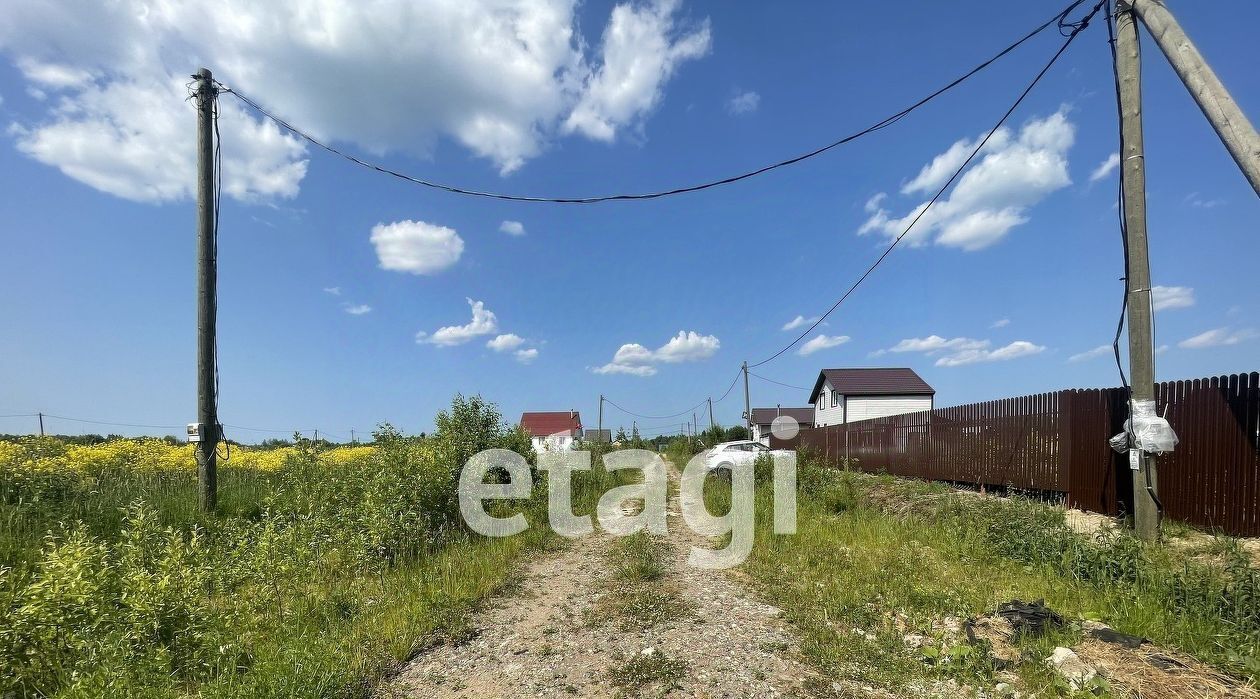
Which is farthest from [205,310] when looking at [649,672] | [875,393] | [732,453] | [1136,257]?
[875,393]

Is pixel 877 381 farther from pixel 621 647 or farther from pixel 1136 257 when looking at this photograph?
pixel 621 647

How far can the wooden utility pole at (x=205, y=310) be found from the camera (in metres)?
6.71

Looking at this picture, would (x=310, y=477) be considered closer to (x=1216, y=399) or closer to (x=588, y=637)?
(x=588, y=637)

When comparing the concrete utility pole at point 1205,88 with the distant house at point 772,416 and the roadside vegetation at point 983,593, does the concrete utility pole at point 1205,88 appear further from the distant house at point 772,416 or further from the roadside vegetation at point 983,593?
the distant house at point 772,416

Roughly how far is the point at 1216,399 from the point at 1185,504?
3.80 ft

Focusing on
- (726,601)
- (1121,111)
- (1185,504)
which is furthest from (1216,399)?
(726,601)

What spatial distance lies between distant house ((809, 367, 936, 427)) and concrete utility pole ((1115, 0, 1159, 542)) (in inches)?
958

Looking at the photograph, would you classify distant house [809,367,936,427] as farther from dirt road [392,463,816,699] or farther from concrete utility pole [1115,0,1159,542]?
dirt road [392,463,816,699]

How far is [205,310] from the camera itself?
677cm

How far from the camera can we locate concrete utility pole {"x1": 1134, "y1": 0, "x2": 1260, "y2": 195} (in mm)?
3418

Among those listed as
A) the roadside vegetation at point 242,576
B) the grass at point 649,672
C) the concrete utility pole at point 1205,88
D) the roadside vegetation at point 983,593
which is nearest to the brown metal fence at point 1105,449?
the roadside vegetation at point 983,593

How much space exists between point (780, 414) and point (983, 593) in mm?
44798

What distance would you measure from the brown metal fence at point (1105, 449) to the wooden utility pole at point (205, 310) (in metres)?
10.4

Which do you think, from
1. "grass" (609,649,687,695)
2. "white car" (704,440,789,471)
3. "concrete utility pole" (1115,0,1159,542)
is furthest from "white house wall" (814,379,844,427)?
"grass" (609,649,687,695)
